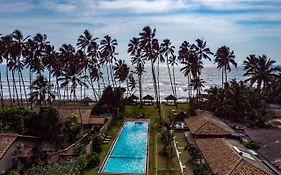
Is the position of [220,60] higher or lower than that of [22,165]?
higher

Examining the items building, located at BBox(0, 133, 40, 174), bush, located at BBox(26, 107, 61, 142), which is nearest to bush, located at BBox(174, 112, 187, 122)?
→ bush, located at BBox(26, 107, 61, 142)

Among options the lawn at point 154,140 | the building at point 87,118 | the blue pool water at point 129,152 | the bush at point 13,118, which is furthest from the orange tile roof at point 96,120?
the bush at point 13,118

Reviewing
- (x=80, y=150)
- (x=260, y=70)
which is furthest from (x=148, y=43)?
(x=80, y=150)

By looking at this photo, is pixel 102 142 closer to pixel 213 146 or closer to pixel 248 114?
pixel 213 146

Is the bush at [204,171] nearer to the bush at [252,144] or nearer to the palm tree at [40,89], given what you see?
the bush at [252,144]

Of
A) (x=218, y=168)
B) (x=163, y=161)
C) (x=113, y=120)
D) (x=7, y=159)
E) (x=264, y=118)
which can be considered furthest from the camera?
(x=113, y=120)

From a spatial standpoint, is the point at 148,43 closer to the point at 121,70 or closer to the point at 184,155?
the point at 121,70

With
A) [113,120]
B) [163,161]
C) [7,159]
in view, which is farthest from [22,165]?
[113,120]

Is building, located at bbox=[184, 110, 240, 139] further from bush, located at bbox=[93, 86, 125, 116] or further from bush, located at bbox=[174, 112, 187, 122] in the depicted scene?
bush, located at bbox=[93, 86, 125, 116]
